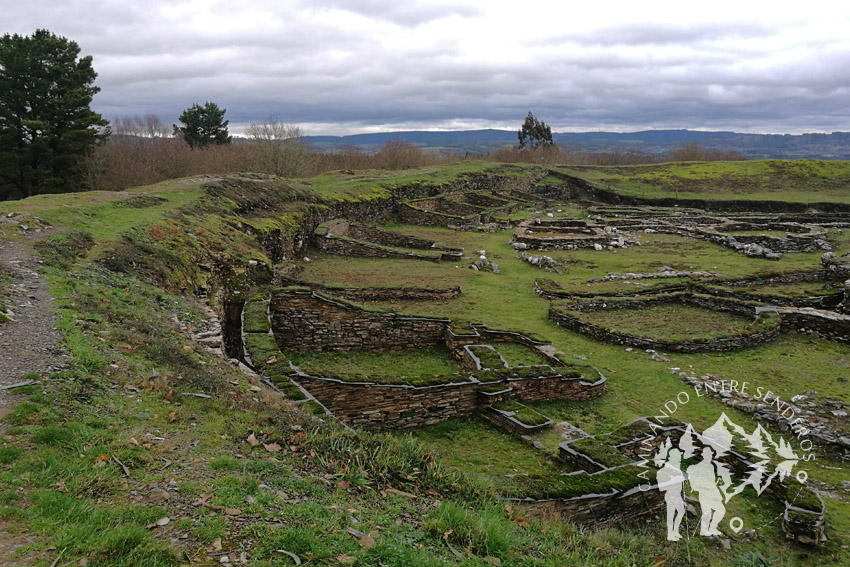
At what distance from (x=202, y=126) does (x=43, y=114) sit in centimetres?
2333

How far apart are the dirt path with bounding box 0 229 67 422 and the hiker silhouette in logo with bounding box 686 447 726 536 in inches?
359

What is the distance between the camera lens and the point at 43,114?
1144 inches

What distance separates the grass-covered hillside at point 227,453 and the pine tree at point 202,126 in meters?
40.7

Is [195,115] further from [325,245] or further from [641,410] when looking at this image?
[641,410]

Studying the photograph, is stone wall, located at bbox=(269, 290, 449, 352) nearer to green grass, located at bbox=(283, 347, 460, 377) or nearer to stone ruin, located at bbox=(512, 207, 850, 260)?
green grass, located at bbox=(283, 347, 460, 377)

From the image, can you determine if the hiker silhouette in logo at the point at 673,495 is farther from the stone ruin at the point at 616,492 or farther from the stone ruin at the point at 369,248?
the stone ruin at the point at 369,248

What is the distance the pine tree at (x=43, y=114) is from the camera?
2775 centimetres

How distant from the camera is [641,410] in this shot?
412 inches

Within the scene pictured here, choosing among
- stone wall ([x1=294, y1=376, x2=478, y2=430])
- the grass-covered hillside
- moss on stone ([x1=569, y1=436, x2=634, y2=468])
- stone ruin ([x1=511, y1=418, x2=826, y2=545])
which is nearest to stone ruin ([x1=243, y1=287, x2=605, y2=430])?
stone wall ([x1=294, y1=376, x2=478, y2=430])

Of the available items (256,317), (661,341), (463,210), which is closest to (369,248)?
(256,317)

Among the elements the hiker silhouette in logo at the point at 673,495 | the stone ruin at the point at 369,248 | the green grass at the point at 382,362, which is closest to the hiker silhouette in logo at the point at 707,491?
the hiker silhouette in logo at the point at 673,495

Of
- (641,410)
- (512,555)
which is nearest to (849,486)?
(641,410)

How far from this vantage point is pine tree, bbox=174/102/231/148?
51.1 meters

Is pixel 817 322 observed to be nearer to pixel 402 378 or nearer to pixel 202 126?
pixel 402 378
